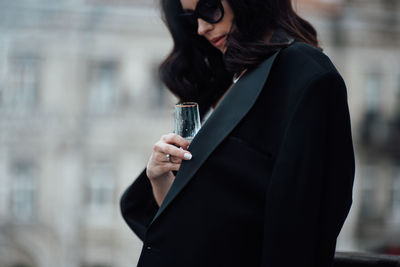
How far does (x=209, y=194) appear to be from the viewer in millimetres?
932

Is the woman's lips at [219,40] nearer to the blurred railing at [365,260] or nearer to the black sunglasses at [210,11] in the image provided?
the black sunglasses at [210,11]

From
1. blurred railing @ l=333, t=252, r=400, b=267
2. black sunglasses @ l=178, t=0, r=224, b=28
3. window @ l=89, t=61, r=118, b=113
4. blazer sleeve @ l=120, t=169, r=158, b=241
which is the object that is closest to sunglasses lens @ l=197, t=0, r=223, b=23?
black sunglasses @ l=178, t=0, r=224, b=28

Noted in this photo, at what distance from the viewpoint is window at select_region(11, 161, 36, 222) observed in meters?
9.91

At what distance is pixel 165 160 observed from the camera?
1.09 m

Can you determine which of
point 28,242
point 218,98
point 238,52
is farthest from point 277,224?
point 28,242

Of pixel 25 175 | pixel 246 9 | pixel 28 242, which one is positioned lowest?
pixel 28 242

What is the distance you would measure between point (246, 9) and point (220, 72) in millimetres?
383

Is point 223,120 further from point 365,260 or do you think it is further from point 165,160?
point 365,260

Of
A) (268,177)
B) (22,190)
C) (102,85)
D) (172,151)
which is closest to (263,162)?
(268,177)

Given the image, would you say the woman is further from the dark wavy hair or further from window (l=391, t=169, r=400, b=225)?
window (l=391, t=169, r=400, b=225)

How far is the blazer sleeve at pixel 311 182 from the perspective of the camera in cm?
85

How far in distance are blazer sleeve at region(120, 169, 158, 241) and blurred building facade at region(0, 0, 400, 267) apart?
8.64 meters

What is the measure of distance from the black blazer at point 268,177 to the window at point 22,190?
31.1 ft

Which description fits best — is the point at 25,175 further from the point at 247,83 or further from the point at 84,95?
the point at 247,83
